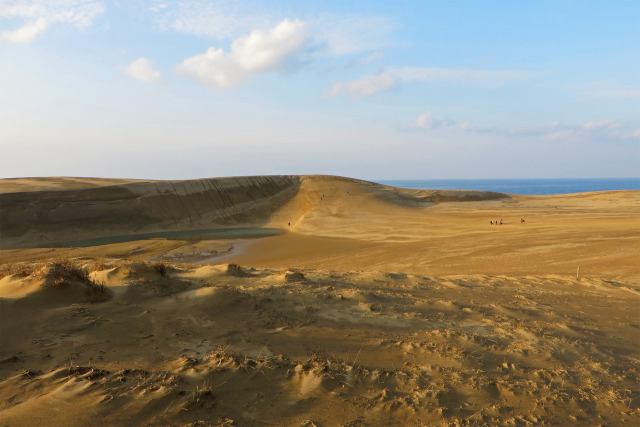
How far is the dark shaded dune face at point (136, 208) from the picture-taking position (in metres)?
31.7

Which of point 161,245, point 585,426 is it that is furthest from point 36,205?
point 585,426

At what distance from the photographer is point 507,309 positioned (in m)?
8.32

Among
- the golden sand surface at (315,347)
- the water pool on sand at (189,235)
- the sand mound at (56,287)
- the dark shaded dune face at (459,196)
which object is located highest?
the dark shaded dune face at (459,196)

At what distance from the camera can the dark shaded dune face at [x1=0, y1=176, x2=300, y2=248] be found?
31.7 m

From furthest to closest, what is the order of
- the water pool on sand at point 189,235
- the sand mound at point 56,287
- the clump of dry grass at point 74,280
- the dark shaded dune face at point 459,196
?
the dark shaded dune face at point 459,196, the water pool on sand at point 189,235, the clump of dry grass at point 74,280, the sand mound at point 56,287

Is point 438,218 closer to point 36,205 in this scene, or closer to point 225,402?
point 225,402

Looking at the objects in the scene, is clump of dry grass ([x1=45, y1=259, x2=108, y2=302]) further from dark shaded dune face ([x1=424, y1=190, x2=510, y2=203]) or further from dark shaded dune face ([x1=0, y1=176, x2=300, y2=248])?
dark shaded dune face ([x1=424, y1=190, x2=510, y2=203])

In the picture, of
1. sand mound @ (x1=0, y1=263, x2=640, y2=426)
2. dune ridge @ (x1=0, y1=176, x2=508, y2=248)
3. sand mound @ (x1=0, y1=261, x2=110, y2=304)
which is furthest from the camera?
dune ridge @ (x1=0, y1=176, x2=508, y2=248)

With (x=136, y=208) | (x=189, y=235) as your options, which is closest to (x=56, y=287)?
(x=189, y=235)

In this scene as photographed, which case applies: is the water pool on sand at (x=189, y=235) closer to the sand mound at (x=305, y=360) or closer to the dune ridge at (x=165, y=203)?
the dune ridge at (x=165, y=203)

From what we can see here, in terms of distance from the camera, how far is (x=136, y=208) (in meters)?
37.9

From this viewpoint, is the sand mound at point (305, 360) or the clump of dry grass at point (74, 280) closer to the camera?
the sand mound at point (305, 360)

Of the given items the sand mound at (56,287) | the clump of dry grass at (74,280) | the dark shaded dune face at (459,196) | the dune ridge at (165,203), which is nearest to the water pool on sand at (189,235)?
the dune ridge at (165,203)

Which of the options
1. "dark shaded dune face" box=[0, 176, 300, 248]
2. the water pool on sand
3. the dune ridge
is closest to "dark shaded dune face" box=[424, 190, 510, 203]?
the dune ridge
